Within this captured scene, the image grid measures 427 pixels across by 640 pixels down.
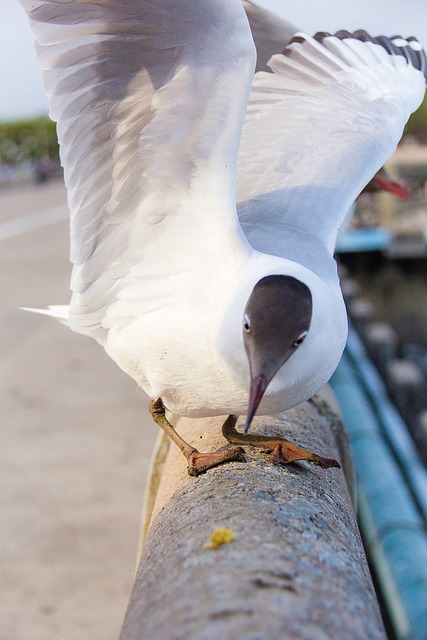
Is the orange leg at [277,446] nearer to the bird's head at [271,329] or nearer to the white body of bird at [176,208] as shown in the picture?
the white body of bird at [176,208]

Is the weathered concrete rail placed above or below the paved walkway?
above

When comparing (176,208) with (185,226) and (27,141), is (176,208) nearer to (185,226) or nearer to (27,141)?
(185,226)

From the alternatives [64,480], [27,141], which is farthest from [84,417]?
[27,141]

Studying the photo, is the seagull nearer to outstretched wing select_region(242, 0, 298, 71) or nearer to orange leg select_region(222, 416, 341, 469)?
orange leg select_region(222, 416, 341, 469)

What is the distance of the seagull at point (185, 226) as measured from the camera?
2035 millimetres

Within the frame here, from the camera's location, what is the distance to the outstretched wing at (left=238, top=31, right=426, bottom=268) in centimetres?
264

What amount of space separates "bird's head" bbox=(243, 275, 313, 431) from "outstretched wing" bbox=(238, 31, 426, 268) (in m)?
0.44

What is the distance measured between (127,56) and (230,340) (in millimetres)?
812

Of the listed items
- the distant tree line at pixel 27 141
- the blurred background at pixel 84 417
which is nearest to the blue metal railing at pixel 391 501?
the blurred background at pixel 84 417

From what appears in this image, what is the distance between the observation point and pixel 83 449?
5.62 meters

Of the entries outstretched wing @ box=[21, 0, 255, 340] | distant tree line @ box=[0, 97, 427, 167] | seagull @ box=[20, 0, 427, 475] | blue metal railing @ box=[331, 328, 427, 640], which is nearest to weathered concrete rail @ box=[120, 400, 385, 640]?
seagull @ box=[20, 0, 427, 475]

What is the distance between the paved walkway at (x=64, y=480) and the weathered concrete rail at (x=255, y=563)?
2.09 m

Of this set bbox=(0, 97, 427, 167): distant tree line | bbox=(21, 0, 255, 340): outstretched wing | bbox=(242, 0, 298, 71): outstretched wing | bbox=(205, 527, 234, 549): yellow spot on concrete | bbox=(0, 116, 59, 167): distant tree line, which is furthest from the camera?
bbox=(0, 116, 59, 167): distant tree line

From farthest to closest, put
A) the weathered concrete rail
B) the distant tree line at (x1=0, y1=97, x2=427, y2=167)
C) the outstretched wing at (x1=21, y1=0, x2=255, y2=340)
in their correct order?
the distant tree line at (x1=0, y1=97, x2=427, y2=167) → the outstretched wing at (x1=21, y1=0, x2=255, y2=340) → the weathered concrete rail
